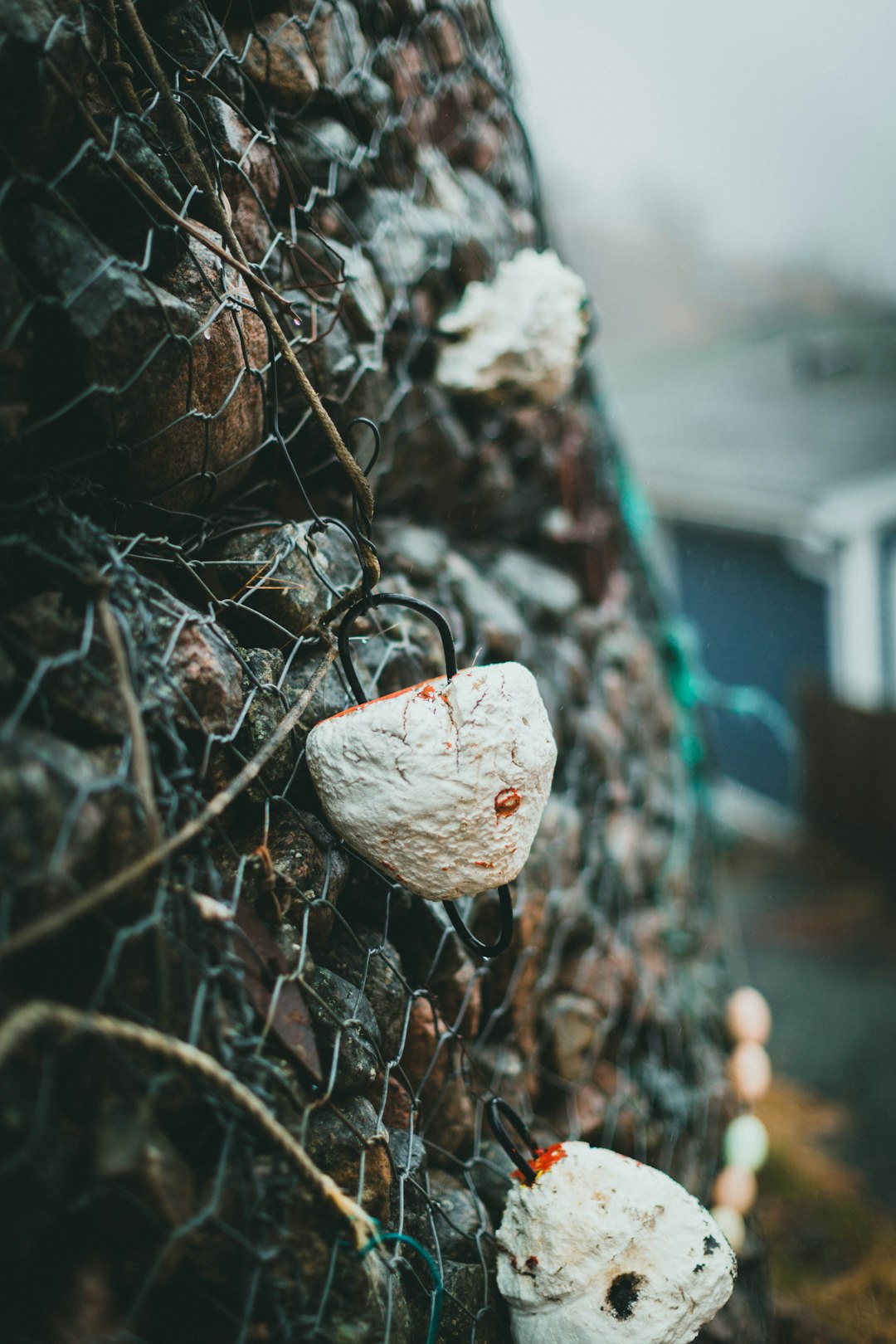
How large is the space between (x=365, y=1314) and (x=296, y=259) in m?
1.23

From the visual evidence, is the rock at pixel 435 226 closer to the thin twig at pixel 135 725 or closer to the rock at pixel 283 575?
the rock at pixel 283 575

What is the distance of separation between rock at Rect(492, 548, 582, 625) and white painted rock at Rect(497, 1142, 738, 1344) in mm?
1075

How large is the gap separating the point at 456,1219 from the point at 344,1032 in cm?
29

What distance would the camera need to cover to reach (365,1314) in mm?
802

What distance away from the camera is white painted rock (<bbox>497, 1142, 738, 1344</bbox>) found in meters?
0.92

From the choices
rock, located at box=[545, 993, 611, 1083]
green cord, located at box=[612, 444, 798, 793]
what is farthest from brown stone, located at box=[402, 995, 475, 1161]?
green cord, located at box=[612, 444, 798, 793]

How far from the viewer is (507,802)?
907mm

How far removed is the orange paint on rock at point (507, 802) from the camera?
0.90 m

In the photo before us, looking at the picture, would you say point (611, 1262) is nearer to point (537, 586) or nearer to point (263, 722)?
point (263, 722)

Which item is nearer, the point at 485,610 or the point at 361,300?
the point at 361,300

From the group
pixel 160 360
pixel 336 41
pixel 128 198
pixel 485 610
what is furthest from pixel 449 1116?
pixel 336 41

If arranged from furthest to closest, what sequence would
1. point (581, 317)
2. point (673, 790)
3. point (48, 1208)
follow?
point (673, 790) → point (581, 317) → point (48, 1208)

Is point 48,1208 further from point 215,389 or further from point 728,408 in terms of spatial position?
point 728,408

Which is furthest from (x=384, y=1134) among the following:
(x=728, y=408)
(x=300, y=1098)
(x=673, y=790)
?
(x=728, y=408)
